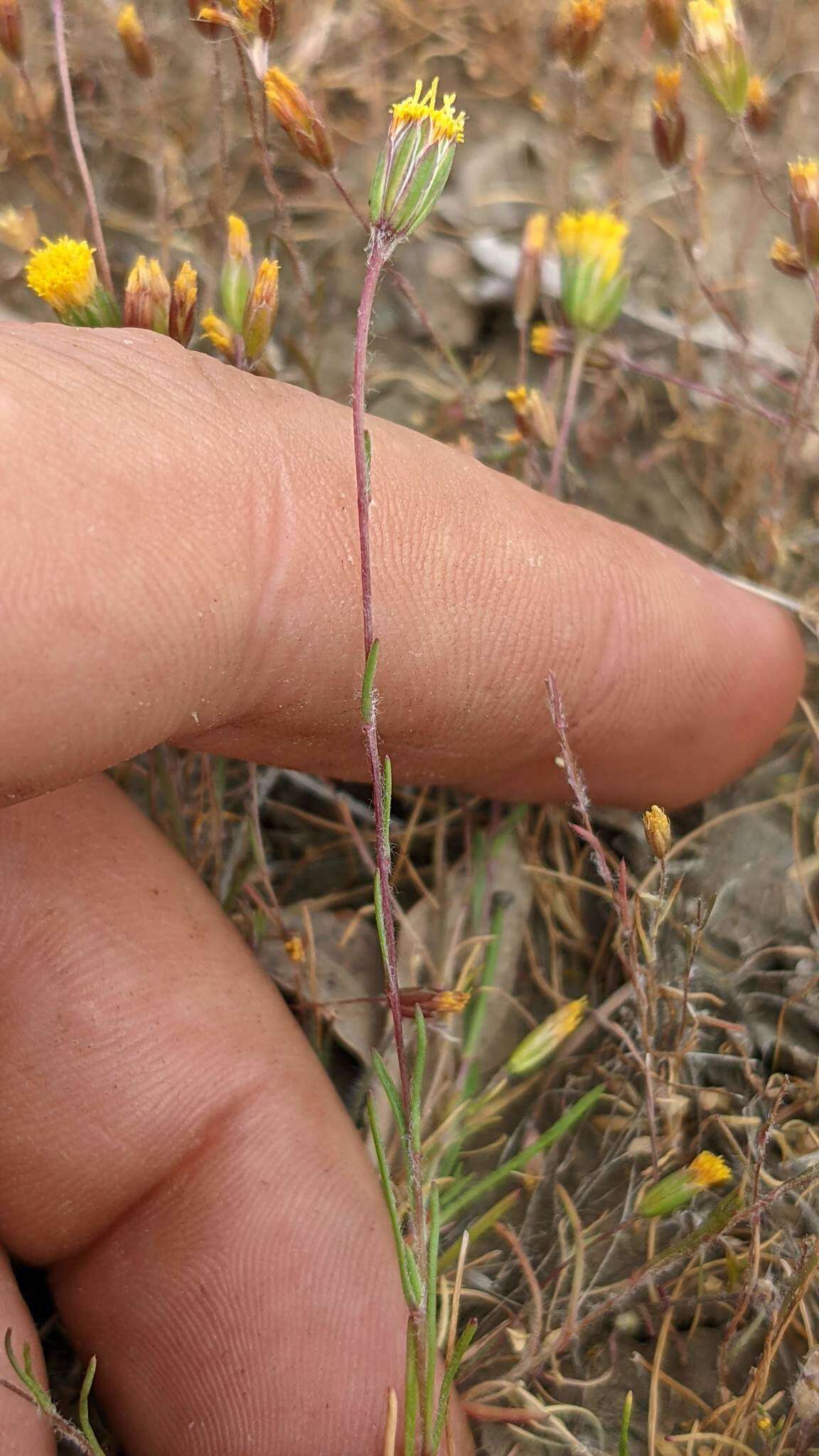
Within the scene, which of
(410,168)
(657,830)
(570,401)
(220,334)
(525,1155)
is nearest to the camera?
(410,168)

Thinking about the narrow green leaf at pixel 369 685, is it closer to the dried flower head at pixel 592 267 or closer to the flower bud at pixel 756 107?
the dried flower head at pixel 592 267

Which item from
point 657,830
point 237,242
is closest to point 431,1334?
point 657,830

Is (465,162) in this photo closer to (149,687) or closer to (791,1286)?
(149,687)

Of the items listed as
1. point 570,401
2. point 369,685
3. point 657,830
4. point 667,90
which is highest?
point 667,90

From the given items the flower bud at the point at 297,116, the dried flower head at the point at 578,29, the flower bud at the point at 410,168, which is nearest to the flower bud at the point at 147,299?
the flower bud at the point at 297,116

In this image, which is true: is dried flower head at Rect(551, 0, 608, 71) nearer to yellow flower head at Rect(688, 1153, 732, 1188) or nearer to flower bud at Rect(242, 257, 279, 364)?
flower bud at Rect(242, 257, 279, 364)

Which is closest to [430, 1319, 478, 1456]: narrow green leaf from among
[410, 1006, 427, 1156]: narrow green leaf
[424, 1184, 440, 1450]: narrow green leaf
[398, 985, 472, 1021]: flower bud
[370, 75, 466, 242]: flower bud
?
[424, 1184, 440, 1450]: narrow green leaf

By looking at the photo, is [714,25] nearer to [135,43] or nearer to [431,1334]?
[135,43]
